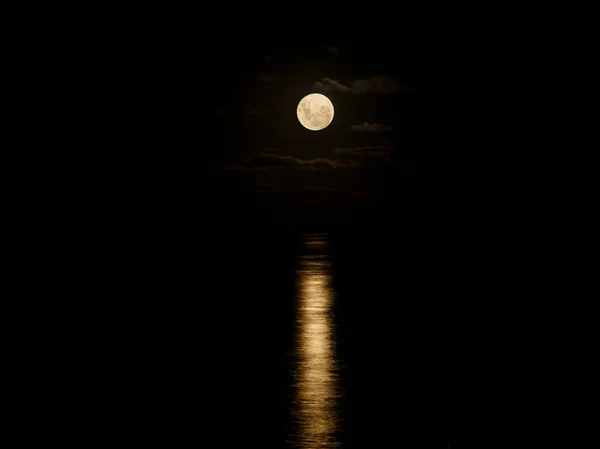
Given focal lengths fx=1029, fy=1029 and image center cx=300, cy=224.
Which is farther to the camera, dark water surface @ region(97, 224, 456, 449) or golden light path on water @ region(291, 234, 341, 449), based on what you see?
dark water surface @ region(97, 224, 456, 449)

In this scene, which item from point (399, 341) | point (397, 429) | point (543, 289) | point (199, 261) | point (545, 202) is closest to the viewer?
point (397, 429)

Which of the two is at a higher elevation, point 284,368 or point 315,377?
point 284,368

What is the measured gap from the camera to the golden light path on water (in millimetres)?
12688

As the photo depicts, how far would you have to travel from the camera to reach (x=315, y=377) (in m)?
16.3

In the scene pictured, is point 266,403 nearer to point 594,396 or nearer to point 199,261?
point 594,396

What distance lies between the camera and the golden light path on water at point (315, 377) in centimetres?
1269

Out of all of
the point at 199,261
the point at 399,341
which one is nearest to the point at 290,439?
the point at 399,341

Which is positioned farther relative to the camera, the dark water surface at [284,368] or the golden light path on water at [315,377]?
the dark water surface at [284,368]

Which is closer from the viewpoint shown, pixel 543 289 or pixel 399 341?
pixel 399 341

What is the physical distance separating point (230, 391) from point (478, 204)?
162 m

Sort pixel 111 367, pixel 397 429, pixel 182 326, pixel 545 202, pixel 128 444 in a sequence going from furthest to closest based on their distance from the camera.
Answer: pixel 545 202
pixel 182 326
pixel 111 367
pixel 397 429
pixel 128 444

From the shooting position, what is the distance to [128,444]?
12164 mm

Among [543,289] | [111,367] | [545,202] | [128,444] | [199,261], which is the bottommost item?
[128,444]

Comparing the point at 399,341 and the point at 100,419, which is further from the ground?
the point at 399,341
